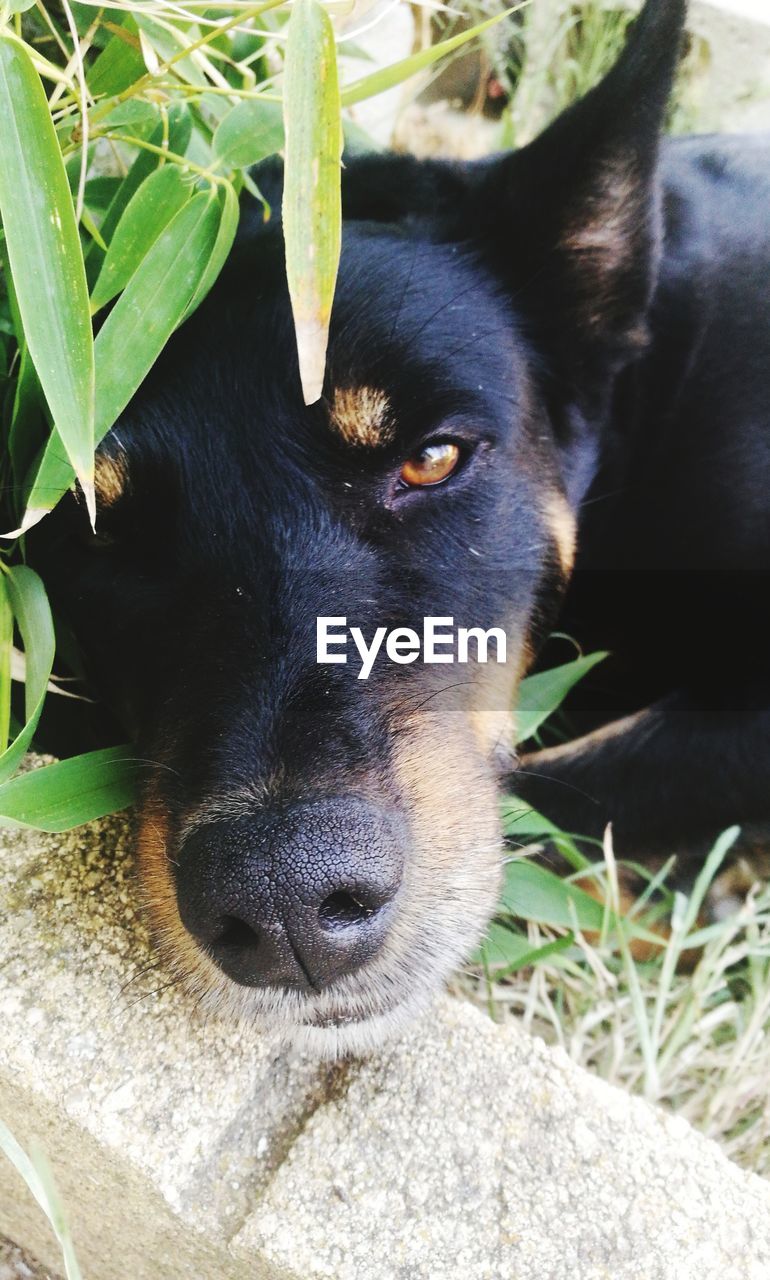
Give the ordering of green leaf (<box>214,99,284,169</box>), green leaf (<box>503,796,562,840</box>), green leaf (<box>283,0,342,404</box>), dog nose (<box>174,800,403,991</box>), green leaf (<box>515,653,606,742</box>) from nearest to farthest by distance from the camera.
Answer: green leaf (<box>283,0,342,404</box>), dog nose (<box>174,800,403,991</box>), green leaf (<box>214,99,284,169</box>), green leaf (<box>503,796,562,840</box>), green leaf (<box>515,653,606,742</box>)

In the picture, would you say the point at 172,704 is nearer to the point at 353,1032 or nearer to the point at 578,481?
the point at 353,1032

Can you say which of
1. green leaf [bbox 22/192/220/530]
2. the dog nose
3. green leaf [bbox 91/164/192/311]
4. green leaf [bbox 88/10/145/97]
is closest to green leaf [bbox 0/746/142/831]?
the dog nose

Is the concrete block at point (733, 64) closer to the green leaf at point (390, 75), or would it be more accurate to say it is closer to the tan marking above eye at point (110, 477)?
the green leaf at point (390, 75)

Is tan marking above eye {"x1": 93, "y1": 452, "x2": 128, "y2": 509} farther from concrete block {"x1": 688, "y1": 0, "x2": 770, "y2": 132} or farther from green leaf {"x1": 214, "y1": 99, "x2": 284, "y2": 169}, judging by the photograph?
concrete block {"x1": 688, "y1": 0, "x2": 770, "y2": 132}

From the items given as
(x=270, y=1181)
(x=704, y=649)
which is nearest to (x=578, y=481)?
(x=704, y=649)

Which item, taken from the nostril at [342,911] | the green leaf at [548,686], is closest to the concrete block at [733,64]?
the green leaf at [548,686]

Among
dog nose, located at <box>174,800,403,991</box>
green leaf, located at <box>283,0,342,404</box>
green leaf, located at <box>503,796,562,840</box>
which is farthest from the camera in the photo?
green leaf, located at <box>503,796,562,840</box>

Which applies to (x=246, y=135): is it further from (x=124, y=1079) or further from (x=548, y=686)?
(x=124, y=1079)
